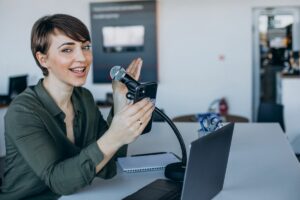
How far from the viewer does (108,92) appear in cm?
632

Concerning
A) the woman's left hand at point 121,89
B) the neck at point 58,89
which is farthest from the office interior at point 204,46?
the neck at point 58,89

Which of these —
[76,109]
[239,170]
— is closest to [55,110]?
[76,109]

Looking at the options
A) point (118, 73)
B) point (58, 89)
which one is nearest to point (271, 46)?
point (58, 89)

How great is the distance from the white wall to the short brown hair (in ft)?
15.1

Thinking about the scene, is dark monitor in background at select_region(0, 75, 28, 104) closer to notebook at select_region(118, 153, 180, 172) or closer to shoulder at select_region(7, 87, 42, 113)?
notebook at select_region(118, 153, 180, 172)

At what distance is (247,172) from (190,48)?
4481 mm

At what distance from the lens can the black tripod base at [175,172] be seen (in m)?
1.65

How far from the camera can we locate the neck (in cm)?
167

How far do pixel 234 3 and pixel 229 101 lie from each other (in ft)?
4.44

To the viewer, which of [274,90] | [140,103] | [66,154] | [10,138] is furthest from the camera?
[274,90]

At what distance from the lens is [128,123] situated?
1.31m

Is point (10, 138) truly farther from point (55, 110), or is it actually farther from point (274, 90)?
point (274, 90)

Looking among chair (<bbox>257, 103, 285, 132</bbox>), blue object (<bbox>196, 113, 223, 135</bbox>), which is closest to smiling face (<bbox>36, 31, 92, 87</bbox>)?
blue object (<bbox>196, 113, 223, 135</bbox>)

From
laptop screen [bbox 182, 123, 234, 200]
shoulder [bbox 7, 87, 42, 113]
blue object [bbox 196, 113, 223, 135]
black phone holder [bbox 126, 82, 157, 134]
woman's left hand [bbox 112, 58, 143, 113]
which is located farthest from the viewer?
blue object [bbox 196, 113, 223, 135]
